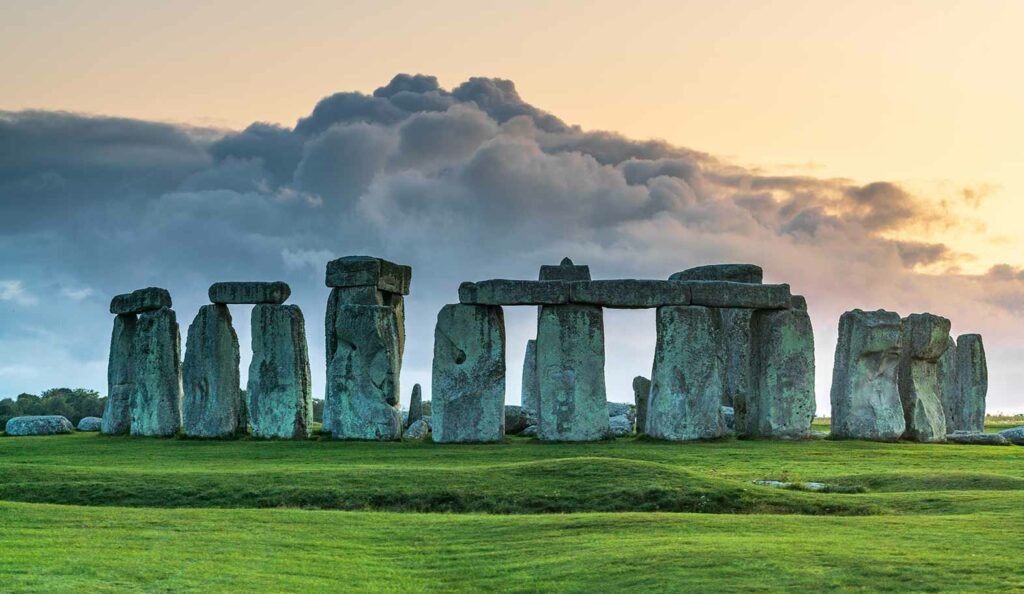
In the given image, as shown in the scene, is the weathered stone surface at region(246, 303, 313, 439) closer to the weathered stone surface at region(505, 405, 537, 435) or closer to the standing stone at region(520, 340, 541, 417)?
the weathered stone surface at region(505, 405, 537, 435)

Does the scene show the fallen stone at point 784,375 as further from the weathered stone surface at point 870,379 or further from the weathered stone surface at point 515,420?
the weathered stone surface at point 515,420

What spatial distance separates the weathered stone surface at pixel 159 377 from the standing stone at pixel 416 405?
6.30 metres

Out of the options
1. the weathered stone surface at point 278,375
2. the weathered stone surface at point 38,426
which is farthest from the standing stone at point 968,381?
the weathered stone surface at point 38,426

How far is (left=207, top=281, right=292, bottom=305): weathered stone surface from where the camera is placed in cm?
3653

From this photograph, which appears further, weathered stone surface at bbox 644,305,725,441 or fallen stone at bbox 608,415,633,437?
fallen stone at bbox 608,415,633,437

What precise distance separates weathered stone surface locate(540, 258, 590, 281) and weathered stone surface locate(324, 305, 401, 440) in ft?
22.3

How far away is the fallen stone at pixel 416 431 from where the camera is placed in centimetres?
3631

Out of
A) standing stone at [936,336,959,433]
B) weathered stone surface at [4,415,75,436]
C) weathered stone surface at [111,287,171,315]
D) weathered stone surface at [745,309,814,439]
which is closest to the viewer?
weathered stone surface at [745,309,814,439]

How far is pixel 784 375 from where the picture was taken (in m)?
35.3

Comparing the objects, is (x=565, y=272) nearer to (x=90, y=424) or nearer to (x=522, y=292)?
(x=522, y=292)

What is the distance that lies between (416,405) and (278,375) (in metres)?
4.57

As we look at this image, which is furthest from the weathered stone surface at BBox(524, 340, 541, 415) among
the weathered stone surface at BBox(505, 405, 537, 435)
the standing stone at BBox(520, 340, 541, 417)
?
the weathered stone surface at BBox(505, 405, 537, 435)

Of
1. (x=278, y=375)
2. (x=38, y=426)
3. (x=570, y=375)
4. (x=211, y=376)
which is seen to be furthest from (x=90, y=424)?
(x=570, y=375)

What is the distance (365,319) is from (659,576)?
19.8m
